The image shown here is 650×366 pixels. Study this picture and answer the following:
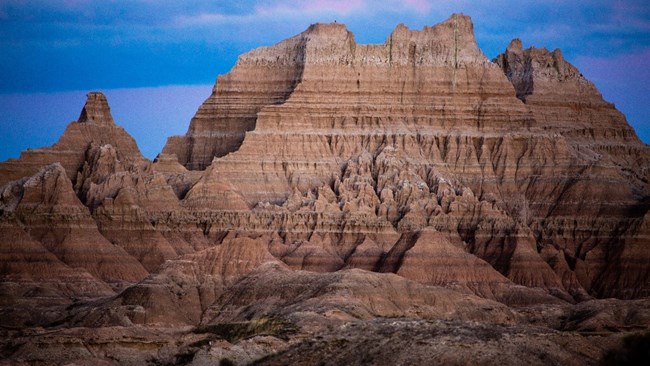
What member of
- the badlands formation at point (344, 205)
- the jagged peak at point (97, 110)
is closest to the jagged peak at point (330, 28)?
the badlands formation at point (344, 205)

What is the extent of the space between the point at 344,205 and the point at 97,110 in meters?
23.4

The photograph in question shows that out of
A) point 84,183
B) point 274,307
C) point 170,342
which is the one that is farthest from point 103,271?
point 170,342

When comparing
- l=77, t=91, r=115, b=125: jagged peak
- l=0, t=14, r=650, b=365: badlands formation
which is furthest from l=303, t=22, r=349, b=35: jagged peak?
l=77, t=91, r=115, b=125: jagged peak

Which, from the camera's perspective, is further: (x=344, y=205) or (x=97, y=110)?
(x=97, y=110)

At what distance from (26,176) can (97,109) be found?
10.9 metres

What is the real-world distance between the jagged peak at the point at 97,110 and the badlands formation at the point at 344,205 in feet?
0.56

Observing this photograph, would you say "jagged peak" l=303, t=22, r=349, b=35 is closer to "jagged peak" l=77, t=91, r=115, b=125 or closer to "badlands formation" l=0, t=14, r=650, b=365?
"badlands formation" l=0, t=14, r=650, b=365

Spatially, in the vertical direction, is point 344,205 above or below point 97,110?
below

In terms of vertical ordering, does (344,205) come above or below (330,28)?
below

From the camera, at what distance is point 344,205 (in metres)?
178

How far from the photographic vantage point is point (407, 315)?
14412 cm

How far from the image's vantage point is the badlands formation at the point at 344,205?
152250 mm

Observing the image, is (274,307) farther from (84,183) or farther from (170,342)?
(84,183)

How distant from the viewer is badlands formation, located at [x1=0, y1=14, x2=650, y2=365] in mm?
152250
